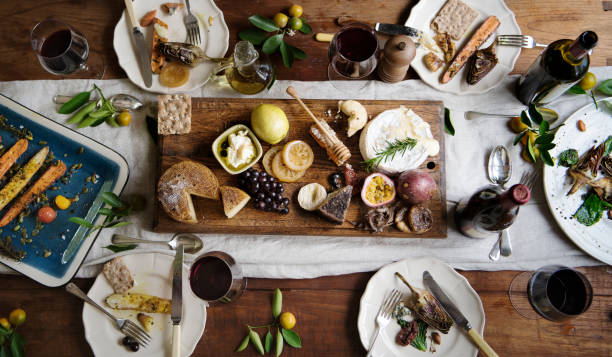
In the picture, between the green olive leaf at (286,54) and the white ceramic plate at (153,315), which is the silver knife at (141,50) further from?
the white ceramic plate at (153,315)

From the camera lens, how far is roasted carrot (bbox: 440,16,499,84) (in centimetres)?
200

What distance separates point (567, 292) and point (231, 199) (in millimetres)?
1639

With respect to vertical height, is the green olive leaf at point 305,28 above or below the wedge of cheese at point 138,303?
above

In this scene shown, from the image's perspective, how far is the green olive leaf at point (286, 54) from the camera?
200cm

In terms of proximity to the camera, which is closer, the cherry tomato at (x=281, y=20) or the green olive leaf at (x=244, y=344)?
the green olive leaf at (x=244, y=344)

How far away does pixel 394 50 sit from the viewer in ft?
5.97

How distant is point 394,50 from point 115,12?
1.59 meters

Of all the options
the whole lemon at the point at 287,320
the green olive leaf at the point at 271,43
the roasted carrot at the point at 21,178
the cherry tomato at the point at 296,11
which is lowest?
the whole lemon at the point at 287,320

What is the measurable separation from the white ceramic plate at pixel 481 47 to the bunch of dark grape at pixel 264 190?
99cm

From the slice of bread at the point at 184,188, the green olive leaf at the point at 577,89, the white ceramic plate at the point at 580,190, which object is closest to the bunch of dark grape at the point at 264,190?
the slice of bread at the point at 184,188

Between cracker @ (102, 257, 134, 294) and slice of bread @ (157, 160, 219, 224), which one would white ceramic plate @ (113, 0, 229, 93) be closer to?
slice of bread @ (157, 160, 219, 224)

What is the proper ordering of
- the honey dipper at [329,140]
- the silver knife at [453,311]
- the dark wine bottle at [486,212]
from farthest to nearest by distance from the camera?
the honey dipper at [329,140]
the silver knife at [453,311]
the dark wine bottle at [486,212]

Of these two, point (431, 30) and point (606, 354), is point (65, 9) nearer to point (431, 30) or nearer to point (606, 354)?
point (431, 30)

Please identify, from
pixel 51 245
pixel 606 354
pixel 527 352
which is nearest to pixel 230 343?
pixel 51 245
